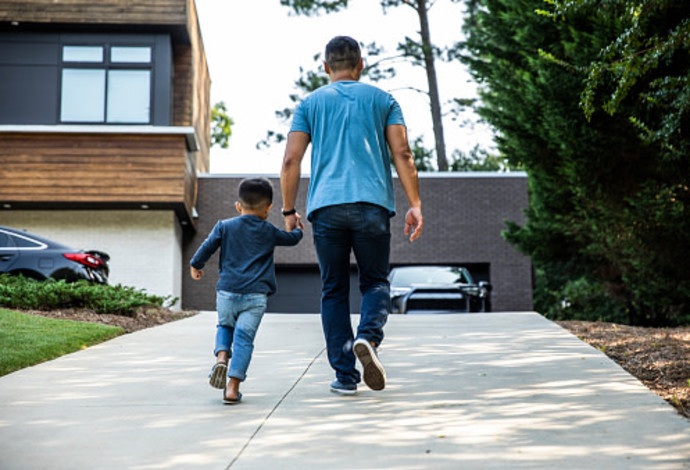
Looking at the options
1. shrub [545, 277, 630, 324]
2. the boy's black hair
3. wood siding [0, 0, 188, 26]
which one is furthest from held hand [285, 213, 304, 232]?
wood siding [0, 0, 188, 26]

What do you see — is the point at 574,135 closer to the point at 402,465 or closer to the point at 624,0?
the point at 624,0

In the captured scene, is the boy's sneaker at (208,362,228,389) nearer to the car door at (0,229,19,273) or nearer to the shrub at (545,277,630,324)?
the car door at (0,229,19,273)

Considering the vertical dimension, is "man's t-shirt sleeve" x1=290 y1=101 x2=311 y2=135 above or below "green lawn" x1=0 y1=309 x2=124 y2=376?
above

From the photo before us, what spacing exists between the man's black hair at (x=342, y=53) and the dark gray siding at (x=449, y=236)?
16.6m

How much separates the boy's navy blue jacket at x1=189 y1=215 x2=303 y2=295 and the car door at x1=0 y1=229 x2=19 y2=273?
8511 millimetres

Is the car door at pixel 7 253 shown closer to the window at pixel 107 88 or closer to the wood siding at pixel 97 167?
the wood siding at pixel 97 167

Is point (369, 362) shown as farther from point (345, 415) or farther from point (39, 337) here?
point (39, 337)

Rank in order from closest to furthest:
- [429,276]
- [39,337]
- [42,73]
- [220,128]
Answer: [39,337], [429,276], [42,73], [220,128]

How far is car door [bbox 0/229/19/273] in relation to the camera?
12.5 meters

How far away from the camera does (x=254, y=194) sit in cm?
506

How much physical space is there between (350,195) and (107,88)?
14.7 meters

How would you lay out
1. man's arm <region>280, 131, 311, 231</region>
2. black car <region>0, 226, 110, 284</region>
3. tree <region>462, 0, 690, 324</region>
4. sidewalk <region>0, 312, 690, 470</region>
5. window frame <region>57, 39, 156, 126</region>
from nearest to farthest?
1. sidewalk <region>0, 312, 690, 470</region>
2. man's arm <region>280, 131, 311, 231</region>
3. tree <region>462, 0, 690, 324</region>
4. black car <region>0, 226, 110, 284</region>
5. window frame <region>57, 39, 156, 126</region>

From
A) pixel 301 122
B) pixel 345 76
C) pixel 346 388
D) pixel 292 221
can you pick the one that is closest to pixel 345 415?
pixel 346 388

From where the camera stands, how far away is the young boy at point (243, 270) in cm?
493
